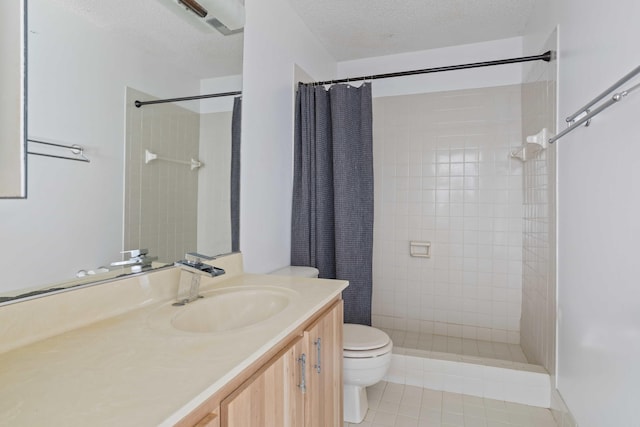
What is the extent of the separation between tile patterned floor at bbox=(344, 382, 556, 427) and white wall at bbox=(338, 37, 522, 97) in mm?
2301

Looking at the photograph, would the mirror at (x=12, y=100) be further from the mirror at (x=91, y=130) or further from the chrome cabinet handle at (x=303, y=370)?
the chrome cabinet handle at (x=303, y=370)

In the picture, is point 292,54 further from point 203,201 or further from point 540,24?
point 540,24

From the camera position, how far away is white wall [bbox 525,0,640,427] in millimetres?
1095

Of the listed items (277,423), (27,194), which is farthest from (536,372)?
(27,194)

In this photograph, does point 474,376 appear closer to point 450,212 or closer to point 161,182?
point 450,212

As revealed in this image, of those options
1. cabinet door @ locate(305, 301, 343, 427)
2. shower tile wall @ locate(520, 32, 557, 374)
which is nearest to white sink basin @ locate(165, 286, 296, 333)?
cabinet door @ locate(305, 301, 343, 427)

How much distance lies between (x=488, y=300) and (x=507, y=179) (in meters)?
0.98

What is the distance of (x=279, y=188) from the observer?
2.19m

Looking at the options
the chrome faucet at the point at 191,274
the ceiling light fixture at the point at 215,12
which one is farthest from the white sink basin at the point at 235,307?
the ceiling light fixture at the point at 215,12

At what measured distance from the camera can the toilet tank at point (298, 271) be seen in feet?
6.64

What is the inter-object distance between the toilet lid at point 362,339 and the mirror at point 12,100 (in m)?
1.52

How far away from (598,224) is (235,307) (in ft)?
4.65

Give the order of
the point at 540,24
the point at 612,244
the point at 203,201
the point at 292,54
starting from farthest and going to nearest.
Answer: the point at 292,54 < the point at 540,24 < the point at 203,201 < the point at 612,244

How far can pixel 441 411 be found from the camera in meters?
1.91
